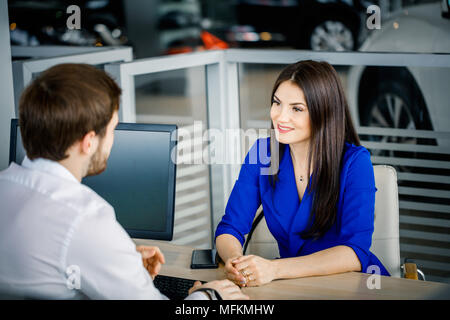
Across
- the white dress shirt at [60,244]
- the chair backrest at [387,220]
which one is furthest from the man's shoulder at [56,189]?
the chair backrest at [387,220]

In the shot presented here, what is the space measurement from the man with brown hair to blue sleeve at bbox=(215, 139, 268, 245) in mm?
756

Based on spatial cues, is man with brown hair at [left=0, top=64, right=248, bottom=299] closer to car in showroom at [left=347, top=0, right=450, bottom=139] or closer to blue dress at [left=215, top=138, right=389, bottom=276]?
blue dress at [left=215, top=138, right=389, bottom=276]

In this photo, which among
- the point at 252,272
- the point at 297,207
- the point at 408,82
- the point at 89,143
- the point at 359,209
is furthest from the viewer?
the point at 408,82

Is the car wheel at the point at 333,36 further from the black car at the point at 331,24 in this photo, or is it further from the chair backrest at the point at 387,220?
the chair backrest at the point at 387,220

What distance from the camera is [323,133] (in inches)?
74.0

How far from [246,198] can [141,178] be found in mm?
396

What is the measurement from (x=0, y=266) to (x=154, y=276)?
48 centimetres

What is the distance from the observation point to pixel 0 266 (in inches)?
49.3

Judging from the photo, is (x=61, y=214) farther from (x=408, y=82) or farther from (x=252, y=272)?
(x=408, y=82)

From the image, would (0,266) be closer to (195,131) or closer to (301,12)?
(195,131)

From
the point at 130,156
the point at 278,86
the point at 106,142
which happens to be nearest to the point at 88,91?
the point at 106,142

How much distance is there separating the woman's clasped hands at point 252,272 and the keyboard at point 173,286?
128 mm

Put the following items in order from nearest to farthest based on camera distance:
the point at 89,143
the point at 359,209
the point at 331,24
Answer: the point at 89,143 < the point at 359,209 < the point at 331,24

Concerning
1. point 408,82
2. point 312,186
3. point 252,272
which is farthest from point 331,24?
point 252,272
